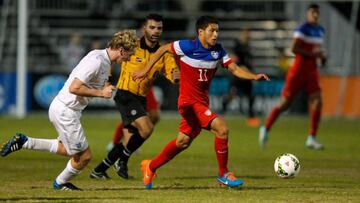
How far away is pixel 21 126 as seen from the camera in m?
23.4

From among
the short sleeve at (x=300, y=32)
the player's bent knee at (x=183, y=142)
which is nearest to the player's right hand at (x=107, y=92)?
the player's bent knee at (x=183, y=142)

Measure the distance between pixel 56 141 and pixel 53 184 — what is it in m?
0.55

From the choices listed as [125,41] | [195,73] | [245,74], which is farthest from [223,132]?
[125,41]

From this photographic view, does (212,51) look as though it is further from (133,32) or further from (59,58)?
(59,58)

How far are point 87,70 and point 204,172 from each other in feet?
12.9

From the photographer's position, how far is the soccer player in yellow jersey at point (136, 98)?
13.2 metres

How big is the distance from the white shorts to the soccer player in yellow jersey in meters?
1.95

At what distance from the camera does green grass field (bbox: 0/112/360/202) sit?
1086cm

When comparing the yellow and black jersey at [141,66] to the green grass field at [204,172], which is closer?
the green grass field at [204,172]

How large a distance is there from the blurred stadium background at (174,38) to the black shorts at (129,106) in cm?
1472

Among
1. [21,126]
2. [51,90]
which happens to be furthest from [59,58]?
[21,126]

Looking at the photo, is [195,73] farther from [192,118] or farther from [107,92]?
[107,92]

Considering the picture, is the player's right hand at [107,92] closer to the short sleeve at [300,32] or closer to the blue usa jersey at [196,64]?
the blue usa jersey at [196,64]

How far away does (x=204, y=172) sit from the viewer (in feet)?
46.6
